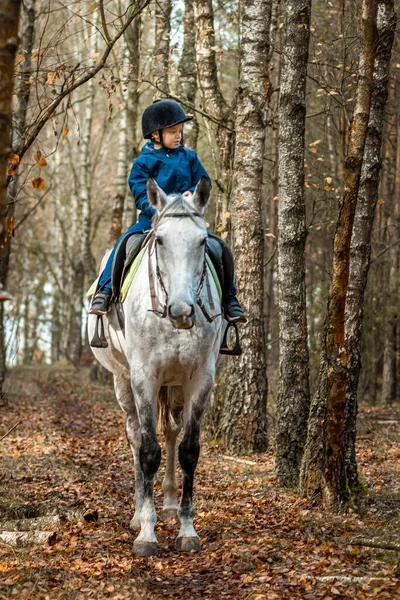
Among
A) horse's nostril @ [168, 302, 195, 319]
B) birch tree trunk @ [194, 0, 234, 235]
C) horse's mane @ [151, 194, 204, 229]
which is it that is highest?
birch tree trunk @ [194, 0, 234, 235]

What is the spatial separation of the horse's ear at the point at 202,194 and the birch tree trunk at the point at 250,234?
4.77 m

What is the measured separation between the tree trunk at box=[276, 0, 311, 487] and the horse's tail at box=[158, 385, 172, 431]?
158 cm

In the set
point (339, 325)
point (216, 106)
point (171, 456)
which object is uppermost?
point (216, 106)

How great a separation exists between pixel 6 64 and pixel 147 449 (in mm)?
3950

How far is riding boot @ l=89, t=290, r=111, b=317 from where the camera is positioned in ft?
25.4

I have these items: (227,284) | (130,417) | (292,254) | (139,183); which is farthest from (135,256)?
(292,254)

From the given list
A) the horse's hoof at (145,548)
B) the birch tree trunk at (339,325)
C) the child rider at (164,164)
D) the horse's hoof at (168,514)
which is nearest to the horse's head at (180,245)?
the child rider at (164,164)

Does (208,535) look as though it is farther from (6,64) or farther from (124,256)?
(6,64)

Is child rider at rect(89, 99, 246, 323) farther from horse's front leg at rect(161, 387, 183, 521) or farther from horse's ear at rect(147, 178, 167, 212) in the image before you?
horse's front leg at rect(161, 387, 183, 521)

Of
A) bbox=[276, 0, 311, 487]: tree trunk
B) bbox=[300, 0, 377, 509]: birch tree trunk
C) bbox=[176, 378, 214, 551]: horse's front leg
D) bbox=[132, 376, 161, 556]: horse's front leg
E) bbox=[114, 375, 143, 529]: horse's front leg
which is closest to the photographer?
bbox=[132, 376, 161, 556]: horse's front leg

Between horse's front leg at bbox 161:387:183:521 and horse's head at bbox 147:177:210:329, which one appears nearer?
horse's head at bbox 147:177:210:329

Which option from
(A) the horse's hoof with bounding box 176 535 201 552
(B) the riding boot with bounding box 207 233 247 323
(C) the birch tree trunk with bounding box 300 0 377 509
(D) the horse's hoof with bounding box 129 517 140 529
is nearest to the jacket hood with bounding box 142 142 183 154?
(B) the riding boot with bounding box 207 233 247 323

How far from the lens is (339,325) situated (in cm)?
716

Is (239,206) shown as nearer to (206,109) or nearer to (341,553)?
(206,109)
